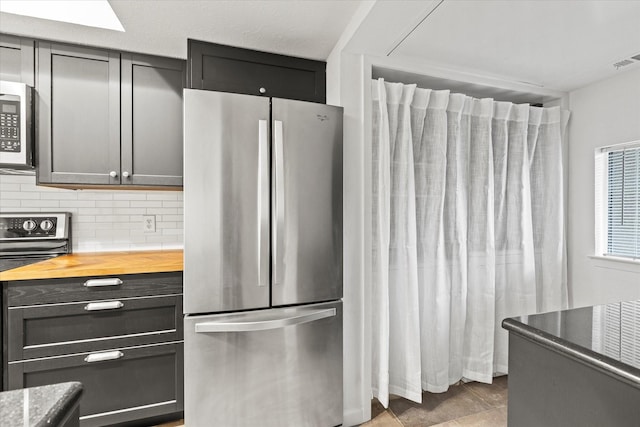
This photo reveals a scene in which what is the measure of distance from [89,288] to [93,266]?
13 centimetres

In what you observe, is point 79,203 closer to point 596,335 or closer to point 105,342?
point 105,342

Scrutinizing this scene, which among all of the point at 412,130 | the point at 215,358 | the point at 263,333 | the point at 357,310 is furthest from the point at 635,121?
the point at 215,358

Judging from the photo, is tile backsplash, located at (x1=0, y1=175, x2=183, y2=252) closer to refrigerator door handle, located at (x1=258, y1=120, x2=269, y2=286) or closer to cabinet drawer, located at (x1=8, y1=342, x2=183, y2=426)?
cabinet drawer, located at (x1=8, y1=342, x2=183, y2=426)

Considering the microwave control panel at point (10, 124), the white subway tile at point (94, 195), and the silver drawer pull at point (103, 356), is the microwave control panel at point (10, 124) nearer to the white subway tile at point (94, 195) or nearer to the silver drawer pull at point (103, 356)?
the white subway tile at point (94, 195)

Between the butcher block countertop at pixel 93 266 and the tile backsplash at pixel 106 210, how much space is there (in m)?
0.17

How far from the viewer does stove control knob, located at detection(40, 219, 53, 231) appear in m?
2.09

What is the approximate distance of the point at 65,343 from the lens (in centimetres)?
164

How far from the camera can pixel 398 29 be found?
1623 mm

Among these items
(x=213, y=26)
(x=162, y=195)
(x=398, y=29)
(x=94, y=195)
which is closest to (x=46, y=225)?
(x=94, y=195)

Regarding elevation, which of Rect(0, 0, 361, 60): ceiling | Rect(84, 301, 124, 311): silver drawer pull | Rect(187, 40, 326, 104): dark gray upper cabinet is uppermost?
Rect(0, 0, 361, 60): ceiling

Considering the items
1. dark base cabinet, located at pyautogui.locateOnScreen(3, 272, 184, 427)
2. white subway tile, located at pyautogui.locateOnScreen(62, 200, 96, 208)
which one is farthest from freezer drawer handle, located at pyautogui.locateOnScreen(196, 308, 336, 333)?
white subway tile, located at pyautogui.locateOnScreen(62, 200, 96, 208)

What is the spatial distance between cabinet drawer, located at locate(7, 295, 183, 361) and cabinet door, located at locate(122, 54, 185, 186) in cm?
77

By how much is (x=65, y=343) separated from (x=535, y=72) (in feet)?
11.1

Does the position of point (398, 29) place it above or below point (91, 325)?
above
